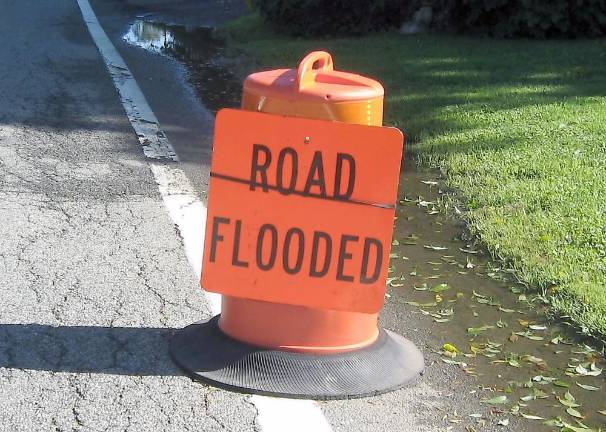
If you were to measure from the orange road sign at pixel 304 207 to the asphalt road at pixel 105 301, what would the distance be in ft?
1.59

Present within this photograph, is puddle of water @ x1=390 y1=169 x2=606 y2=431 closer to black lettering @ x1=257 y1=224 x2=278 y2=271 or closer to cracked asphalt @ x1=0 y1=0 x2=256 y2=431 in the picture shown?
black lettering @ x1=257 y1=224 x2=278 y2=271

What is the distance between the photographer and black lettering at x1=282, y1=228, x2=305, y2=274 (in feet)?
14.3

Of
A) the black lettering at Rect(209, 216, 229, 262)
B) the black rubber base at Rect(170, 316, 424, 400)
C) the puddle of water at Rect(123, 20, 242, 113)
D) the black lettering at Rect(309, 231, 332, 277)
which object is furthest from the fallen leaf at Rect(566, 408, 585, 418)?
the puddle of water at Rect(123, 20, 242, 113)

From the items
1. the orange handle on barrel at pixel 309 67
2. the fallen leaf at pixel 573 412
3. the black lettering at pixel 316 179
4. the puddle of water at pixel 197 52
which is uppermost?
the orange handle on barrel at pixel 309 67

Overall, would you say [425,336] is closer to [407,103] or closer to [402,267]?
[402,267]

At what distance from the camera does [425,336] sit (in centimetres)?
492

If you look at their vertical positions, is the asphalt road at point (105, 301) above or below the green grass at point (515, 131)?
below

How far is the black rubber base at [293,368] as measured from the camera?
4.25 meters

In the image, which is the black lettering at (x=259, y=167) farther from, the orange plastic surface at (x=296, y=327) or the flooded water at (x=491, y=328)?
the flooded water at (x=491, y=328)

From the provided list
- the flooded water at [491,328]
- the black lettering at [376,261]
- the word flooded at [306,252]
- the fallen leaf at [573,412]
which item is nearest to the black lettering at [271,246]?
the word flooded at [306,252]

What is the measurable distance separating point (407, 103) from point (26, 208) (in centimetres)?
453

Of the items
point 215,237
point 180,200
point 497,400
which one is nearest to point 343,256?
point 215,237

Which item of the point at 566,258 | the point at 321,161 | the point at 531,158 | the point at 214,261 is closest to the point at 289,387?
the point at 214,261

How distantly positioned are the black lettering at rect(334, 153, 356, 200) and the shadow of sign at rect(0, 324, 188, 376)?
1.00m
